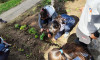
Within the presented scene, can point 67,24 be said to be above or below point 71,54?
below

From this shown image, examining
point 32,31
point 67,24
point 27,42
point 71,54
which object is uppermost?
point 71,54

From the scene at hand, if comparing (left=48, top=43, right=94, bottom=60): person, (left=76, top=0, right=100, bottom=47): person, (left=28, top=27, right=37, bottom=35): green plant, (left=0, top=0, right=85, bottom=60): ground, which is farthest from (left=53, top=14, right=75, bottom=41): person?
(left=48, top=43, right=94, bottom=60): person

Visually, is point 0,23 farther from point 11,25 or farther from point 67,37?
point 67,37

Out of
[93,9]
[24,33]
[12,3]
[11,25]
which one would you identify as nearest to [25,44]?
[24,33]

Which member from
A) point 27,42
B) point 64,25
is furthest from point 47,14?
point 27,42

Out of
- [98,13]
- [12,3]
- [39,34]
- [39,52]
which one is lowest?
[39,52]

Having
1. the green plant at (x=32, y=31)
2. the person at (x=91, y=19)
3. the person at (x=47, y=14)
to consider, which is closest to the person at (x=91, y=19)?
the person at (x=91, y=19)

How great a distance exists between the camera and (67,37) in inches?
150

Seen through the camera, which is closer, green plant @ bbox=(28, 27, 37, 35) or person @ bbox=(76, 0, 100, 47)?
person @ bbox=(76, 0, 100, 47)

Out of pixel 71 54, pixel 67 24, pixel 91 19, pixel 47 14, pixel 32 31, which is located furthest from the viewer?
pixel 32 31

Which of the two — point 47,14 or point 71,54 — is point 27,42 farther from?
point 71,54

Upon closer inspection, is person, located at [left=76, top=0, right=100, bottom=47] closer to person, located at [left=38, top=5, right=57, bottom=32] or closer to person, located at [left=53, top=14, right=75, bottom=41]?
person, located at [left=53, top=14, right=75, bottom=41]

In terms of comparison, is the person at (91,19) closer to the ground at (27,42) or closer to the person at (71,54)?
the person at (71,54)

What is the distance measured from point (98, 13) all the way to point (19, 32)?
318 cm
